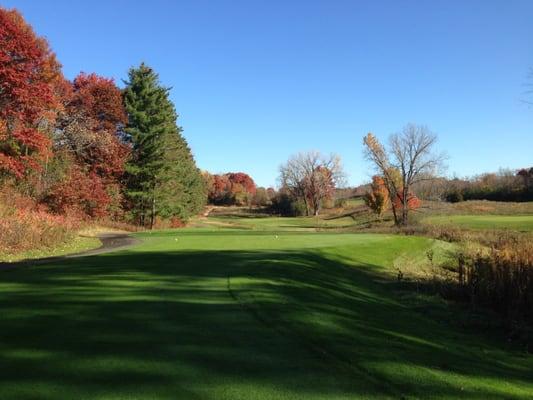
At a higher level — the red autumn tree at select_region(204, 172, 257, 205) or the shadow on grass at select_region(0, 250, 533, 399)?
the red autumn tree at select_region(204, 172, 257, 205)

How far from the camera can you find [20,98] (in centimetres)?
2930

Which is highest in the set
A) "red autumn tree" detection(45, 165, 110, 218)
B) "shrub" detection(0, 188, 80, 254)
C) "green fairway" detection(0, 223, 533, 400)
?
"red autumn tree" detection(45, 165, 110, 218)

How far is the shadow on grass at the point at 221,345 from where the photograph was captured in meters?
4.61

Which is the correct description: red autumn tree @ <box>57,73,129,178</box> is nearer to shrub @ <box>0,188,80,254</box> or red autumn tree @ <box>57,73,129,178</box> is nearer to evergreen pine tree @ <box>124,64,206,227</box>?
evergreen pine tree @ <box>124,64,206,227</box>

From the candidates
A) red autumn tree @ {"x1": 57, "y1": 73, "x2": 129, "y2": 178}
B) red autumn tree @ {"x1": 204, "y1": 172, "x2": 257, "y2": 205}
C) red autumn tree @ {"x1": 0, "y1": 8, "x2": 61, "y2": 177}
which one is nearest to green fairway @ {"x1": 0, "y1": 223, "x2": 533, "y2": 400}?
red autumn tree @ {"x1": 0, "y1": 8, "x2": 61, "y2": 177}

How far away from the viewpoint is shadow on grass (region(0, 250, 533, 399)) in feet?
15.1

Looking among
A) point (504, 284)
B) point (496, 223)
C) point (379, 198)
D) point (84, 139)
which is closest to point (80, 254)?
point (504, 284)

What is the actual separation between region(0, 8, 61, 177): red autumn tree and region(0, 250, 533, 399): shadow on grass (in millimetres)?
21815

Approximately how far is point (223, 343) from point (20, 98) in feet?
95.4

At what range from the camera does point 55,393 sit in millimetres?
4230

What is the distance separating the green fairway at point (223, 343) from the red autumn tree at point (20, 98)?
70.6ft

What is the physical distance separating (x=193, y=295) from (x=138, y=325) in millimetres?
2303

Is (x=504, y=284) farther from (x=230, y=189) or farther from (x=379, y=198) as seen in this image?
(x=230, y=189)

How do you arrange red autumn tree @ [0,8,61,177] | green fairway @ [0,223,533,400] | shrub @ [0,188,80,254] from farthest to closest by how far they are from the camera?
red autumn tree @ [0,8,61,177] → shrub @ [0,188,80,254] → green fairway @ [0,223,533,400]
